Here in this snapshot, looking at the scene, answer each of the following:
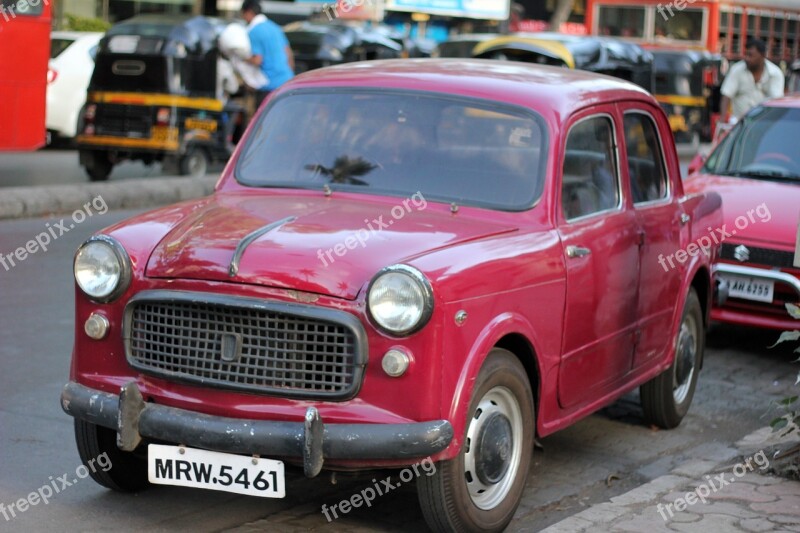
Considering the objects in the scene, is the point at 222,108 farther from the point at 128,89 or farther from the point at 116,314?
the point at 116,314

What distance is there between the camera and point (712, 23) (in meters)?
27.9

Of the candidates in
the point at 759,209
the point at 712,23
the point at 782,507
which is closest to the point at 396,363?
the point at 782,507

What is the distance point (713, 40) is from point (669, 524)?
80.3 feet

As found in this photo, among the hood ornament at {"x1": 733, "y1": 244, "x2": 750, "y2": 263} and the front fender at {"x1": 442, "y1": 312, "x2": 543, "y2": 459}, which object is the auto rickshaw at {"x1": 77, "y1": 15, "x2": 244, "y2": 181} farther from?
the front fender at {"x1": 442, "y1": 312, "x2": 543, "y2": 459}

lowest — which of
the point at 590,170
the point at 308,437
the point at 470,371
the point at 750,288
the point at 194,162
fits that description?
the point at 194,162

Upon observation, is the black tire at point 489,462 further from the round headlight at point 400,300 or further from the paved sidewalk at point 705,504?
the round headlight at point 400,300

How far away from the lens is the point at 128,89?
15.5 m

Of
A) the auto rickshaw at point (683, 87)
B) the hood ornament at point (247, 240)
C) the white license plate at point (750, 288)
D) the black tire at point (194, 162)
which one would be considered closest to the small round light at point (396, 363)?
the hood ornament at point (247, 240)

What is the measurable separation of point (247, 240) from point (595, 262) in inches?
62.9

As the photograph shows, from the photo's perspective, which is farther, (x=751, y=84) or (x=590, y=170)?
(x=751, y=84)

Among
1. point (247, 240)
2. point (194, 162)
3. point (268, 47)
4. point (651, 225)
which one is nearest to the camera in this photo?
point (247, 240)

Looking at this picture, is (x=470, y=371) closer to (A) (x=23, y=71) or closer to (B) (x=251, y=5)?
(A) (x=23, y=71)

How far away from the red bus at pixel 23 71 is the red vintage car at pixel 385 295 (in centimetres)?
825

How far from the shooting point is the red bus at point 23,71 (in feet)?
44.3
